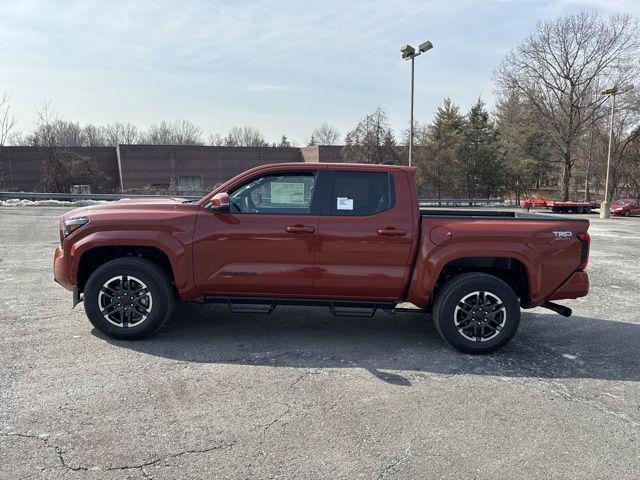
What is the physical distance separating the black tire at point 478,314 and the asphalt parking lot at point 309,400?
155 millimetres

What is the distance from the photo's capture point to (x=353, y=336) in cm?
541

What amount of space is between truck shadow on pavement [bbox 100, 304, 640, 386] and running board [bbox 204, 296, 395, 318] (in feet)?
1.25

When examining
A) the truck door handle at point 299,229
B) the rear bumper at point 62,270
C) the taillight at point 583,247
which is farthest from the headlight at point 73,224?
Answer: the taillight at point 583,247

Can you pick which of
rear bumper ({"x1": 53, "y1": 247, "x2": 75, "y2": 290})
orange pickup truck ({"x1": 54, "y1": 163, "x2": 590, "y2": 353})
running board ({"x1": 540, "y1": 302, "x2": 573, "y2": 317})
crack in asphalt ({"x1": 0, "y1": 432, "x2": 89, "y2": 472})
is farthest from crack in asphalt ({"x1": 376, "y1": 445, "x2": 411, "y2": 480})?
rear bumper ({"x1": 53, "y1": 247, "x2": 75, "y2": 290})

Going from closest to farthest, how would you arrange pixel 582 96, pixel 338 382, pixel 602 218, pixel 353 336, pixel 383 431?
pixel 383 431, pixel 338 382, pixel 353 336, pixel 602 218, pixel 582 96

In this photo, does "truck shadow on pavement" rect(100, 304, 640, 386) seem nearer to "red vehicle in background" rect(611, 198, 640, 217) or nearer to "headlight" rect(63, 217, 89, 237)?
"headlight" rect(63, 217, 89, 237)

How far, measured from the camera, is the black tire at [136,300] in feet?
16.2

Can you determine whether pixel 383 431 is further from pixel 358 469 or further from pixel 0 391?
pixel 0 391

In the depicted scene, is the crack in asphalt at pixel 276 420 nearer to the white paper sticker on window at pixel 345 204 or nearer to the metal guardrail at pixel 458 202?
the white paper sticker on window at pixel 345 204

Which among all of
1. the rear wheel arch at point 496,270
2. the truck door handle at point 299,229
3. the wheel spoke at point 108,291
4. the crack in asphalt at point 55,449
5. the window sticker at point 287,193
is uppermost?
the window sticker at point 287,193

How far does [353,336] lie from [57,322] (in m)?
3.54

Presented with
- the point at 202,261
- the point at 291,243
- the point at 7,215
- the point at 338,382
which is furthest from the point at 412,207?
the point at 7,215

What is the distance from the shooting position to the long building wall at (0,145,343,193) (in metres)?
49.0

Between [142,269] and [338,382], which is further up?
[142,269]
